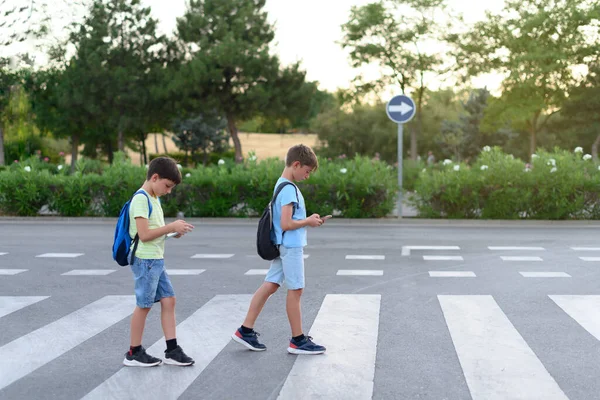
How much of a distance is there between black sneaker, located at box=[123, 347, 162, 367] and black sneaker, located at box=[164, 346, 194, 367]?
8 cm

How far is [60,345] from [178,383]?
154 cm

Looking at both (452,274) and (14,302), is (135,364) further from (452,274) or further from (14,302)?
(452,274)

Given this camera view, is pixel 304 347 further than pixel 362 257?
No

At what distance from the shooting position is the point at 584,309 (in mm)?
7793

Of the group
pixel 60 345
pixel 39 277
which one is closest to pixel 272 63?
pixel 39 277

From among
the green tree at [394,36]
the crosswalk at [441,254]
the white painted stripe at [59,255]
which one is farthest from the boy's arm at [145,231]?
the green tree at [394,36]

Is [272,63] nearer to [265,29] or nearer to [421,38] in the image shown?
[265,29]

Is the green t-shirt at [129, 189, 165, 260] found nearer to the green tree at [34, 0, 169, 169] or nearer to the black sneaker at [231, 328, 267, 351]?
the black sneaker at [231, 328, 267, 351]

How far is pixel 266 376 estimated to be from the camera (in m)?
5.38

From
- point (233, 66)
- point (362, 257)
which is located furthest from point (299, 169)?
point (233, 66)

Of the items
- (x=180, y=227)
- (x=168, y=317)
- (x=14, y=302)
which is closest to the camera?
(x=180, y=227)

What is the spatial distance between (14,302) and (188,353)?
10.2 ft

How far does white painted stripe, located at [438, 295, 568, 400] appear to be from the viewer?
500 cm

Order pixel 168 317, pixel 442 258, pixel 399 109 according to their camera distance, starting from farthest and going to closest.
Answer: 1. pixel 399 109
2. pixel 442 258
3. pixel 168 317
